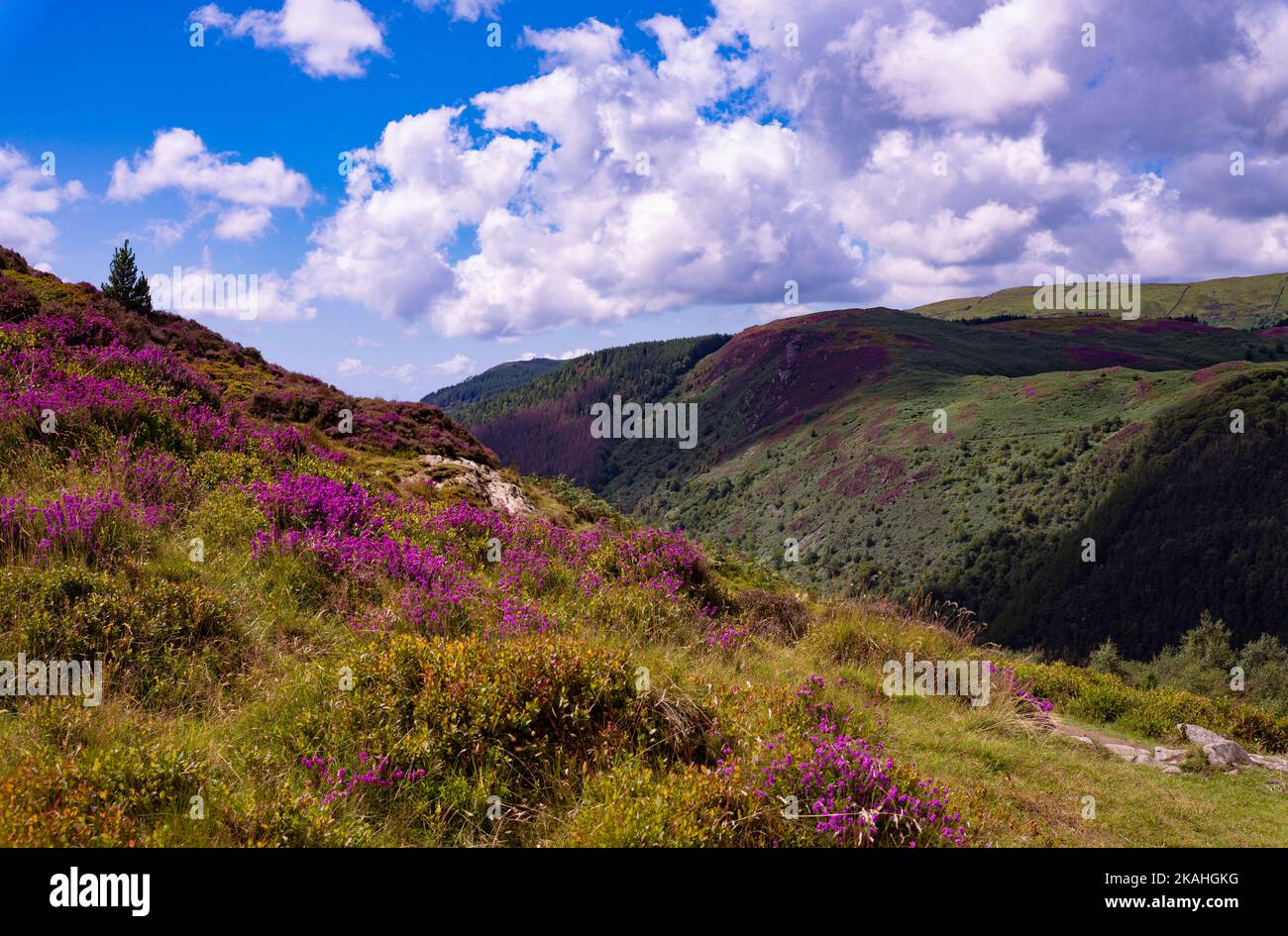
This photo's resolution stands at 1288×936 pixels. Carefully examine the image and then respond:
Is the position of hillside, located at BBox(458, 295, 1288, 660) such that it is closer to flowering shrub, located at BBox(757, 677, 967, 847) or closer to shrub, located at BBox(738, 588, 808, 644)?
shrub, located at BBox(738, 588, 808, 644)

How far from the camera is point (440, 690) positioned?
14.8 feet

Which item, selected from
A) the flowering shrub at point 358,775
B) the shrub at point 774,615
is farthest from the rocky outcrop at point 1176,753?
the flowering shrub at point 358,775

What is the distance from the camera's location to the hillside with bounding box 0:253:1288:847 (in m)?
3.68

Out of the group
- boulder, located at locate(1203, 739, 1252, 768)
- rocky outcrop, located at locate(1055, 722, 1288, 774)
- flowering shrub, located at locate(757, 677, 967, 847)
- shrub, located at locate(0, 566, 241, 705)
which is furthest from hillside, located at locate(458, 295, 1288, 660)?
shrub, located at locate(0, 566, 241, 705)

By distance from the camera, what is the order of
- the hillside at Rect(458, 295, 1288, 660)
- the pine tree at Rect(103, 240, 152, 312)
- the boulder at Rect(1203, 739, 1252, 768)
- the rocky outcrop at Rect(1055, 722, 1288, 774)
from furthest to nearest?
the hillside at Rect(458, 295, 1288, 660) < the pine tree at Rect(103, 240, 152, 312) < the boulder at Rect(1203, 739, 1252, 768) < the rocky outcrop at Rect(1055, 722, 1288, 774)

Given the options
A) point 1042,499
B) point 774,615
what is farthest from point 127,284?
point 1042,499

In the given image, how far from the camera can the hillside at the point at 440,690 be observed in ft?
12.1

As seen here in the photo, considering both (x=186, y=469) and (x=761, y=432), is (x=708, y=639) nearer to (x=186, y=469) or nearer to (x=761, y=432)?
(x=186, y=469)

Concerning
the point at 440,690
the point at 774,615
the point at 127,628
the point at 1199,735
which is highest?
the point at 127,628

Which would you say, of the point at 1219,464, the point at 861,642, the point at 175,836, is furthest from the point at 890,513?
the point at 175,836

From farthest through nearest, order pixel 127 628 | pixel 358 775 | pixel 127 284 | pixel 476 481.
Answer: pixel 127 284 < pixel 476 481 < pixel 127 628 < pixel 358 775

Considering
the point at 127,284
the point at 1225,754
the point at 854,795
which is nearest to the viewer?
the point at 854,795

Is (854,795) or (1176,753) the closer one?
(854,795)

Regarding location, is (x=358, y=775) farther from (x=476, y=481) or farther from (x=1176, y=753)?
(x=476, y=481)
